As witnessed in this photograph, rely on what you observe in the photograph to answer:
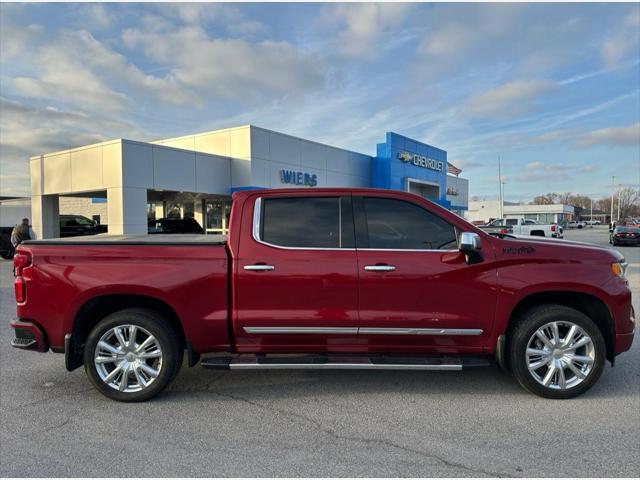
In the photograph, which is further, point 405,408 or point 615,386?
point 615,386

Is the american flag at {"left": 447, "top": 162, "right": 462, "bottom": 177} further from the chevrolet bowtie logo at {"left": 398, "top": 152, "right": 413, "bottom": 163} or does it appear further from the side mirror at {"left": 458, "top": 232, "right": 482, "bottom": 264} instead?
the side mirror at {"left": 458, "top": 232, "right": 482, "bottom": 264}

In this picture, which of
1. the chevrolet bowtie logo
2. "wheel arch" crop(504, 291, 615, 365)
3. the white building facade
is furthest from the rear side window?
the white building facade

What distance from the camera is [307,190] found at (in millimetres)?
4207

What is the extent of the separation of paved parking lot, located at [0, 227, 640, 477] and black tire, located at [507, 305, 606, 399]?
107 millimetres

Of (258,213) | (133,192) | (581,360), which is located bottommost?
(581,360)

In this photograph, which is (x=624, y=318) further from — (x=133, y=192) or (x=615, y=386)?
(x=133, y=192)

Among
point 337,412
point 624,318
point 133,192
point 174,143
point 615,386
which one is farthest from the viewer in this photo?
point 174,143

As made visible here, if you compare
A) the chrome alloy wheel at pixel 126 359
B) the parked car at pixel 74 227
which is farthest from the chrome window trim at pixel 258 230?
the parked car at pixel 74 227

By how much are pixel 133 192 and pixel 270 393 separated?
49.0ft

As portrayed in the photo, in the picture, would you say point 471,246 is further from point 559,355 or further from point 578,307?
point 578,307

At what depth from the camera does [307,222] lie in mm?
4148

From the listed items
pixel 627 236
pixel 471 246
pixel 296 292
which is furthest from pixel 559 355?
A: pixel 627 236

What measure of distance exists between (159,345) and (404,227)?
249 cm

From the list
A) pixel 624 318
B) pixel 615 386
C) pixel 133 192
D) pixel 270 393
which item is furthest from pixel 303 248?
pixel 133 192
